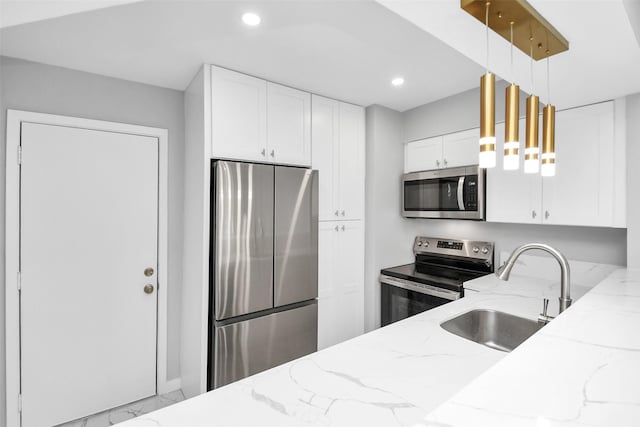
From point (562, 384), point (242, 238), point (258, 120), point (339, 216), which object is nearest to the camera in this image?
point (562, 384)

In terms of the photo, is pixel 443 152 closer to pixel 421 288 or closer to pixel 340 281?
pixel 421 288

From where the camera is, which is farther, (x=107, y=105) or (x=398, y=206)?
(x=398, y=206)

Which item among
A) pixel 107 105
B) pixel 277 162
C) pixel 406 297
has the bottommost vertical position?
pixel 406 297

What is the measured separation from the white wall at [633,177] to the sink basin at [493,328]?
952 millimetres

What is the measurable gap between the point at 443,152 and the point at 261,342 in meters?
2.26

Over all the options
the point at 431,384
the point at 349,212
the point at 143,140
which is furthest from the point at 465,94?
the point at 143,140

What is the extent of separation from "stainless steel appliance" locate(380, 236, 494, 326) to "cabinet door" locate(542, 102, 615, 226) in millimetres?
711

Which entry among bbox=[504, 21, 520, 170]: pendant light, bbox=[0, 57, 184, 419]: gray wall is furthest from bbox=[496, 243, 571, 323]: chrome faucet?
bbox=[0, 57, 184, 419]: gray wall

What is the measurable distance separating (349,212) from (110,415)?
2.47 m

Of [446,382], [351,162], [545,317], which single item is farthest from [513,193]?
[446,382]

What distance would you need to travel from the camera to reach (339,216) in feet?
9.52

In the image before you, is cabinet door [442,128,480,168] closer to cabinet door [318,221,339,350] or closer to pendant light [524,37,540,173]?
cabinet door [318,221,339,350]

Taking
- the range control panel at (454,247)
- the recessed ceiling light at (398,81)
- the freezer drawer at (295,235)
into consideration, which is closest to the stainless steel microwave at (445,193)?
the range control panel at (454,247)

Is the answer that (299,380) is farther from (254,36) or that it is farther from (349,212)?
(349,212)
